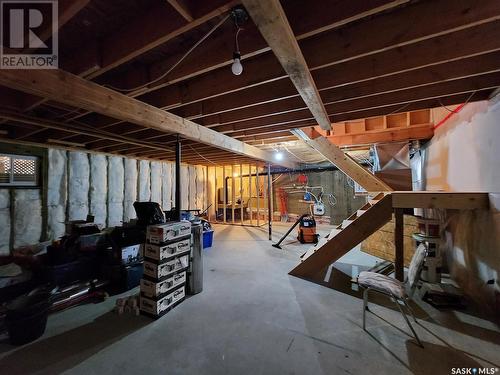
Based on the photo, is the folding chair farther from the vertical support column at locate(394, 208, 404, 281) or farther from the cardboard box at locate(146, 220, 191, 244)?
the cardboard box at locate(146, 220, 191, 244)

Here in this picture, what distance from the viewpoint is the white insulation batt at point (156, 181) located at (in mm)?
6562

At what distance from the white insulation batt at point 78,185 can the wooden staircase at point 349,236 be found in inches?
185

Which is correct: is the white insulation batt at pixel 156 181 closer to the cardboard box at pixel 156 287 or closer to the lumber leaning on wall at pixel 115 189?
the lumber leaning on wall at pixel 115 189

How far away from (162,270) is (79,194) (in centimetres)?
375

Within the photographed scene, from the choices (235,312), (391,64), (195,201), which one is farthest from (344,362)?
(195,201)

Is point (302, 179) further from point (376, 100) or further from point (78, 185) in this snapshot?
point (78, 185)

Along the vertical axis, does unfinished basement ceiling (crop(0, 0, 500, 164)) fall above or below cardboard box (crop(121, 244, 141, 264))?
above

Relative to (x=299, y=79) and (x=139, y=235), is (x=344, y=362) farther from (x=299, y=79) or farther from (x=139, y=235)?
(x=139, y=235)

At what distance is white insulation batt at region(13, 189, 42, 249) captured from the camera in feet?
13.0

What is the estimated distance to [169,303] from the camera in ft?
8.01

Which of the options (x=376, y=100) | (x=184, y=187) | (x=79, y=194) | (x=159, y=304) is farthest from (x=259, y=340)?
(x=184, y=187)

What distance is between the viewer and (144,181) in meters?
6.30

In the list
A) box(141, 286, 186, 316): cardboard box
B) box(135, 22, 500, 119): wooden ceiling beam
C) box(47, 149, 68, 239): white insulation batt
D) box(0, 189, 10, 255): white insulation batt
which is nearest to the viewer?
box(135, 22, 500, 119): wooden ceiling beam

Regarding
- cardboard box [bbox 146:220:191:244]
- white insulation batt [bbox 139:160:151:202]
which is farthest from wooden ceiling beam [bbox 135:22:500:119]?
white insulation batt [bbox 139:160:151:202]
